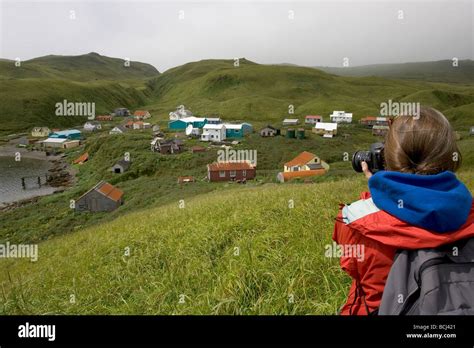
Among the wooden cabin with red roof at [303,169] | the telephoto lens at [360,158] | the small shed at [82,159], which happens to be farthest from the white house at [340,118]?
the telephoto lens at [360,158]

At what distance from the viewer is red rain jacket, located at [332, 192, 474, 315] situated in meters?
2.32

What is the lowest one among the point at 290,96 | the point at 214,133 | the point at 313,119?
the point at 214,133

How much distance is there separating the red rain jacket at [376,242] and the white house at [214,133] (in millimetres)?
79860

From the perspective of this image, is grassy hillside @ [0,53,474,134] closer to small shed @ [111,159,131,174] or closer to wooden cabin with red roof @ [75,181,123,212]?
small shed @ [111,159,131,174]

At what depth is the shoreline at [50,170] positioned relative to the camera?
50.8 metres

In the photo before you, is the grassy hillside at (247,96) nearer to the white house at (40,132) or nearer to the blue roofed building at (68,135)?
the white house at (40,132)

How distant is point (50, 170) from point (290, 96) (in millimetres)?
111906

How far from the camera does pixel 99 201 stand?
4391 cm

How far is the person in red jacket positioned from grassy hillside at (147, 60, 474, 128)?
351 feet

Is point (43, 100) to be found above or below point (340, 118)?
above

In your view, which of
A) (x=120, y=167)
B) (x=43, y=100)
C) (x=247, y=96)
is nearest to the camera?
(x=120, y=167)

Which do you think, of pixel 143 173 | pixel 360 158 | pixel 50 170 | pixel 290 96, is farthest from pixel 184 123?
pixel 360 158

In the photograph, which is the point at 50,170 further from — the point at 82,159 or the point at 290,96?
the point at 290,96

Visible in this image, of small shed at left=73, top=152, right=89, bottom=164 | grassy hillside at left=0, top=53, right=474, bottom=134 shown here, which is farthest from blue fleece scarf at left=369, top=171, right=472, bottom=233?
grassy hillside at left=0, top=53, right=474, bottom=134
